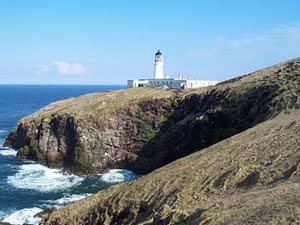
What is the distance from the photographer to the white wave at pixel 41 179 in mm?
47388

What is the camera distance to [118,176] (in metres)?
52.6

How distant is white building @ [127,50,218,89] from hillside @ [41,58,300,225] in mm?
21591

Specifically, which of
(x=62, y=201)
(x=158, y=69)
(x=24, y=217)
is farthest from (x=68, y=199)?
(x=158, y=69)

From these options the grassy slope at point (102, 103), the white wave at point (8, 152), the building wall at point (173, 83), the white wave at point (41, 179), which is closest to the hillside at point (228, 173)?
the white wave at point (41, 179)

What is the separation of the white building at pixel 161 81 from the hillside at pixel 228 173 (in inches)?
850

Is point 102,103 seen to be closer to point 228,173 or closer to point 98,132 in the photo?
point 98,132

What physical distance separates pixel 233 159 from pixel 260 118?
14.1 meters

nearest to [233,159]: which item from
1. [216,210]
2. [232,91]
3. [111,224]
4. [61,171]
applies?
[216,210]

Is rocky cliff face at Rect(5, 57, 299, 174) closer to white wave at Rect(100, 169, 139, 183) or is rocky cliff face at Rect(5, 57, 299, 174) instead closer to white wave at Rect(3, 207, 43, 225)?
white wave at Rect(100, 169, 139, 183)

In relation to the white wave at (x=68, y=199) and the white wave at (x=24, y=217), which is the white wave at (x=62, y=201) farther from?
the white wave at (x=24, y=217)

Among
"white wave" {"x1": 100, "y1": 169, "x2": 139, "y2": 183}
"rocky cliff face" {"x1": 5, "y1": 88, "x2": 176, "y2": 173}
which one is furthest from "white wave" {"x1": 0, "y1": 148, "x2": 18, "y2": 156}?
"white wave" {"x1": 100, "y1": 169, "x2": 139, "y2": 183}

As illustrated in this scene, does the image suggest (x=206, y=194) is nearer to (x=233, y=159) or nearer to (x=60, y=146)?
(x=233, y=159)

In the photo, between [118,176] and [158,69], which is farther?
[158,69]

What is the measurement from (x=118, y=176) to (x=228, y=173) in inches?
1173
